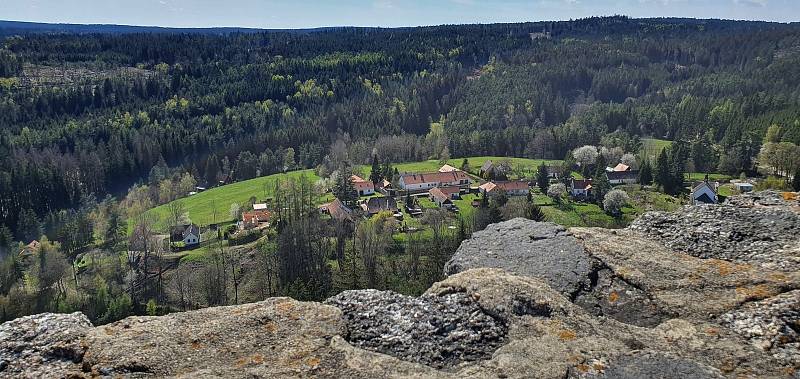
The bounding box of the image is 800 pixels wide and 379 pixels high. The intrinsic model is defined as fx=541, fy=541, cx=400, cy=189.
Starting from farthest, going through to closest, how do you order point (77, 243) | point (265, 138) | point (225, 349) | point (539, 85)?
point (539, 85)
point (265, 138)
point (77, 243)
point (225, 349)

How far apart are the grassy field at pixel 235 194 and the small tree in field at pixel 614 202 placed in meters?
31.7

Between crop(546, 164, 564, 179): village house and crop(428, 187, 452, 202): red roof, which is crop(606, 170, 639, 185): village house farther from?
crop(428, 187, 452, 202): red roof

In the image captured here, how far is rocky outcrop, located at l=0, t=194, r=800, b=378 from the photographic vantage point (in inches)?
458

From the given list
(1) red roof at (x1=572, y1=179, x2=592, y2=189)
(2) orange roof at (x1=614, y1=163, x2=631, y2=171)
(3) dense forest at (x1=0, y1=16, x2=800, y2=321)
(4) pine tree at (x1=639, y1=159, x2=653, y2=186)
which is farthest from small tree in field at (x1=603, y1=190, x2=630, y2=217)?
A: (3) dense forest at (x1=0, y1=16, x2=800, y2=321)

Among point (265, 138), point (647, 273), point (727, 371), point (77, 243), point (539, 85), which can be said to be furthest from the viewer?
point (539, 85)

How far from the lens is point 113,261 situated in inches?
2665

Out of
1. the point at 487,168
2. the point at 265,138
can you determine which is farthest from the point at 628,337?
the point at 265,138

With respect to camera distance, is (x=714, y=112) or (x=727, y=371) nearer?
(x=727, y=371)

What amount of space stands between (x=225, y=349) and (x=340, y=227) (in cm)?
5700

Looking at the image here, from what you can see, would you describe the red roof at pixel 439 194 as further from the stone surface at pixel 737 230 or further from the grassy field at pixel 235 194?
the stone surface at pixel 737 230

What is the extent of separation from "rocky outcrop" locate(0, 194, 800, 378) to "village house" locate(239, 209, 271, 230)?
6455 cm

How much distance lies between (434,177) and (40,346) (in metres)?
88.3

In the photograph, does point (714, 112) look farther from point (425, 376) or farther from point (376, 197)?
point (425, 376)

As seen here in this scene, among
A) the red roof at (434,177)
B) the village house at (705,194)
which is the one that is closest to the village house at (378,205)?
the red roof at (434,177)
